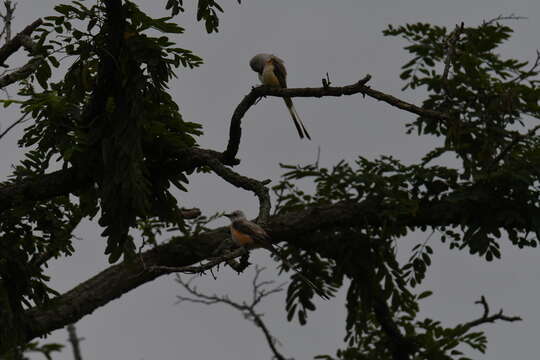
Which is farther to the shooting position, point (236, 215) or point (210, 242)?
point (210, 242)

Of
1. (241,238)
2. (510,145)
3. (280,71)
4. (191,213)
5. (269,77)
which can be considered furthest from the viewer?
(191,213)

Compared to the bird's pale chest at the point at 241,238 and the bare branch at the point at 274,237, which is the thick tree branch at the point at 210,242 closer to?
the bare branch at the point at 274,237

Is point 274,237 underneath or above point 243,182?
above

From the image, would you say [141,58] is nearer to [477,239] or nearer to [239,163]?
[239,163]

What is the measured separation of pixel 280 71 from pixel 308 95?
9.15ft

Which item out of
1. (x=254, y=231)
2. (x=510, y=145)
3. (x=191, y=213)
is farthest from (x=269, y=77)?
(x=254, y=231)

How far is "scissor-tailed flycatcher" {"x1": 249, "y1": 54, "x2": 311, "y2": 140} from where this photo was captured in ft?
33.3

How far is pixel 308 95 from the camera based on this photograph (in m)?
7.64

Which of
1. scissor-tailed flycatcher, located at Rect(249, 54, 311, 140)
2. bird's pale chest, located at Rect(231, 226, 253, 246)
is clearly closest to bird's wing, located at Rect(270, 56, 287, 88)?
scissor-tailed flycatcher, located at Rect(249, 54, 311, 140)

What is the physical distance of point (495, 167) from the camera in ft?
39.2

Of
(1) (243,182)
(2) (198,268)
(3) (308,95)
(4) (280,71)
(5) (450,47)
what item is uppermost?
(5) (450,47)

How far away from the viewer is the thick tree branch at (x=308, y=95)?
7304 millimetres

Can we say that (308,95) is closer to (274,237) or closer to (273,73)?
(273,73)

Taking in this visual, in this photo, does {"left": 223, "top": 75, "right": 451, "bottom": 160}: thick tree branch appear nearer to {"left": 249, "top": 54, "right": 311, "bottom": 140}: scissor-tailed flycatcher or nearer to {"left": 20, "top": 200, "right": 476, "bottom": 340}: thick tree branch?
{"left": 249, "top": 54, "right": 311, "bottom": 140}: scissor-tailed flycatcher
